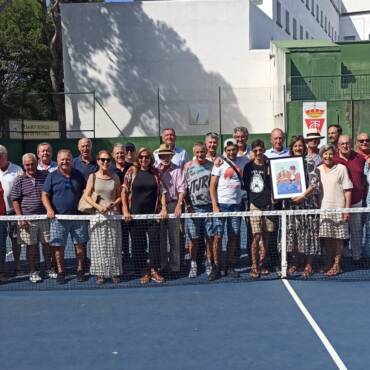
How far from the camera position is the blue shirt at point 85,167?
7883mm

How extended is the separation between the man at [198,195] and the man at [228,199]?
0.12m

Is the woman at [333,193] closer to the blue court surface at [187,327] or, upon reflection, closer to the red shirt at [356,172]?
the red shirt at [356,172]

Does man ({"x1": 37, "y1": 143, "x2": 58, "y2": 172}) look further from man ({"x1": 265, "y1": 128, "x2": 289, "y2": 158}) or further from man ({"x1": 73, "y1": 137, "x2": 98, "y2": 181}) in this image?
man ({"x1": 265, "y1": 128, "x2": 289, "y2": 158})

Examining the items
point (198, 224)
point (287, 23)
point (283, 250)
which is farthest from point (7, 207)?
point (287, 23)

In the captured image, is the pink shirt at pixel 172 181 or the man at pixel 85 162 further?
the man at pixel 85 162

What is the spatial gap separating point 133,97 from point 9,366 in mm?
22978

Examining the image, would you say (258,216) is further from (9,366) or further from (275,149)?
(9,366)

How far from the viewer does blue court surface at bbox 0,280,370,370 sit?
495 cm

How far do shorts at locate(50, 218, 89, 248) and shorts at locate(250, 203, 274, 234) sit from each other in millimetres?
2284

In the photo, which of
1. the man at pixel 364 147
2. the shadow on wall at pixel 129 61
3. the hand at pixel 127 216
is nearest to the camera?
the hand at pixel 127 216

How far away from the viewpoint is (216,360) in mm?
4918

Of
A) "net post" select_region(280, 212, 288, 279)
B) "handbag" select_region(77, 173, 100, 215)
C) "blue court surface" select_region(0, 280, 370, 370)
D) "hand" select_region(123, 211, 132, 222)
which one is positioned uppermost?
"handbag" select_region(77, 173, 100, 215)

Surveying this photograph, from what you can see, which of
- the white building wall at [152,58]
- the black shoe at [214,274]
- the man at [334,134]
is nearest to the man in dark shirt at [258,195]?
the black shoe at [214,274]

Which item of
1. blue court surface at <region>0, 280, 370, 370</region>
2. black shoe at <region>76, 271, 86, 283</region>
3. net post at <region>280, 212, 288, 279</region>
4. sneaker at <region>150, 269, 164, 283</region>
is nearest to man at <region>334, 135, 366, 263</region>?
blue court surface at <region>0, 280, 370, 370</region>
